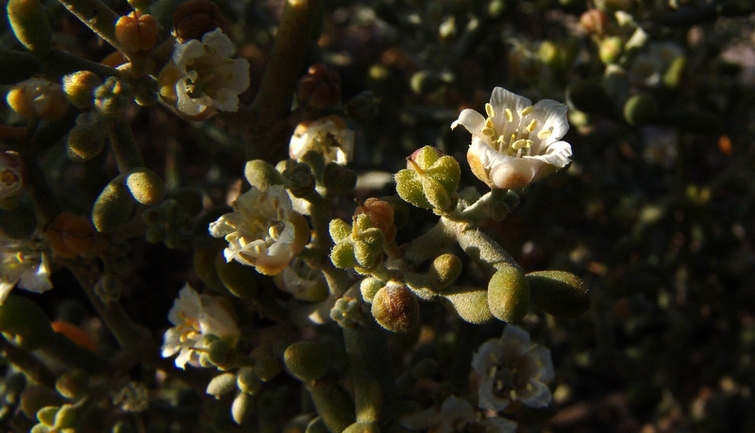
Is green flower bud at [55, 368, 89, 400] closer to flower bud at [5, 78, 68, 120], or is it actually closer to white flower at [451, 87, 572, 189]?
flower bud at [5, 78, 68, 120]

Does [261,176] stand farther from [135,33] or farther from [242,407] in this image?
[242,407]

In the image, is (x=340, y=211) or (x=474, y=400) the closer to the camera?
(x=474, y=400)

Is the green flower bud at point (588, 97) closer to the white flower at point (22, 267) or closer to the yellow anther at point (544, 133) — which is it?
the yellow anther at point (544, 133)

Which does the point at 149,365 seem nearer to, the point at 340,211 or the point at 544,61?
the point at 340,211

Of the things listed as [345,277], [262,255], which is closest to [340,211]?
[345,277]

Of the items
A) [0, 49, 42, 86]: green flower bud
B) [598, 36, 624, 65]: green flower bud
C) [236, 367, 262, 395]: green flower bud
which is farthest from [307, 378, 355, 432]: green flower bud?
[598, 36, 624, 65]: green flower bud

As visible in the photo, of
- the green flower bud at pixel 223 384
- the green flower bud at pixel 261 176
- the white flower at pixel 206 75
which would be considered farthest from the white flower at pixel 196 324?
the white flower at pixel 206 75

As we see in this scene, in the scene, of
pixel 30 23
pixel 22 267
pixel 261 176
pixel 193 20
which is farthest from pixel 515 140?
pixel 22 267
